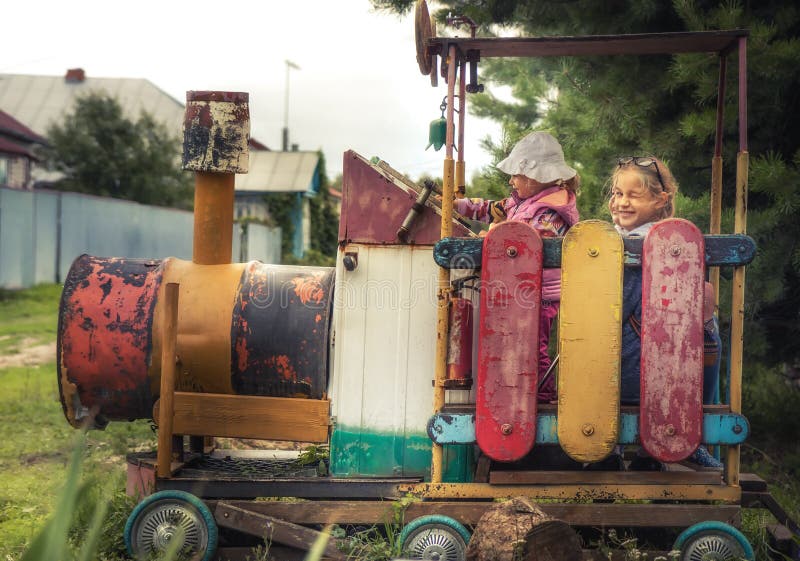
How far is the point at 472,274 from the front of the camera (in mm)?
3355

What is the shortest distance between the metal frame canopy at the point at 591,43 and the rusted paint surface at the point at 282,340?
117cm

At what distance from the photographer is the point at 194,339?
379 cm

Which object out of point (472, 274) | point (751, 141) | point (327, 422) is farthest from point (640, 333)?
point (751, 141)

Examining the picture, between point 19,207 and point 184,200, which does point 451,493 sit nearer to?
point 19,207

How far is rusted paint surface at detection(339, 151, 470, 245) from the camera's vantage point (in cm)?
358

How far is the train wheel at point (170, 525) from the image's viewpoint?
3.47 metres

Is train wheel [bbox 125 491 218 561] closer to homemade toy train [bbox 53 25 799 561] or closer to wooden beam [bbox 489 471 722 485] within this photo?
homemade toy train [bbox 53 25 799 561]

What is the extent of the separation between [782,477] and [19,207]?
1513 cm

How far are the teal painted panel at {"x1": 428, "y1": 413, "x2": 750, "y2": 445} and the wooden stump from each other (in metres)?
0.26

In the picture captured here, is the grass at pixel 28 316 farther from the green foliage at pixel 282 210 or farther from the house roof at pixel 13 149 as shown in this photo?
the green foliage at pixel 282 210

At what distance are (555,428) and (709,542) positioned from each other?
2.29ft

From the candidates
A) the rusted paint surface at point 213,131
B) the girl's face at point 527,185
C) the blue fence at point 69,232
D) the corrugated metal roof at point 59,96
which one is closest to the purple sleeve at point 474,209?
the girl's face at point 527,185

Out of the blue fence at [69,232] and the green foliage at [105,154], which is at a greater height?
the green foliage at [105,154]

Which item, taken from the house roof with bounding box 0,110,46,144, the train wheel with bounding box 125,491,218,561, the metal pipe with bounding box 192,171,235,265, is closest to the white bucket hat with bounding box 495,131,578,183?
the metal pipe with bounding box 192,171,235,265
